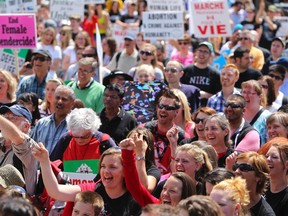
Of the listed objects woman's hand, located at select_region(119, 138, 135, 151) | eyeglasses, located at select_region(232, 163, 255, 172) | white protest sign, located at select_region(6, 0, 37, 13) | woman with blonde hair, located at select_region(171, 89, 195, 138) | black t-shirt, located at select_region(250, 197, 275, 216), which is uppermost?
woman's hand, located at select_region(119, 138, 135, 151)

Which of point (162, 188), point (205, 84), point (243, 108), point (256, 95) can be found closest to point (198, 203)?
point (162, 188)

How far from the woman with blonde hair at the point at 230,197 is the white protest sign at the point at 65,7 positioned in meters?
11.6

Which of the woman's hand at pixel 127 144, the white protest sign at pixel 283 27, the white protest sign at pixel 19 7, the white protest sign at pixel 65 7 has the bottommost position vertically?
the white protest sign at pixel 283 27

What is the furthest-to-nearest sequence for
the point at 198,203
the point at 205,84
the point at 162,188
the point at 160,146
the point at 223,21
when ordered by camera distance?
1. the point at 223,21
2. the point at 205,84
3. the point at 160,146
4. the point at 162,188
5. the point at 198,203

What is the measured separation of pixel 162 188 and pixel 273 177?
37.9 inches

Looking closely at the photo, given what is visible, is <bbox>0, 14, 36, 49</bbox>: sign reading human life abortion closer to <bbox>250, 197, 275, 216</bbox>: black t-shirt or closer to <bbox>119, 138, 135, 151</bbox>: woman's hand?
<bbox>119, 138, 135, 151</bbox>: woman's hand

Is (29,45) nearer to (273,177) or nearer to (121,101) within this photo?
(121,101)

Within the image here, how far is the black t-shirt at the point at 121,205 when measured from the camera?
25.5ft

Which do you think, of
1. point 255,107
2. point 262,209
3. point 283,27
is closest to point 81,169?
point 262,209

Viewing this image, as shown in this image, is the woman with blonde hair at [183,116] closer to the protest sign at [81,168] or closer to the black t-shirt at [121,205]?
the protest sign at [81,168]

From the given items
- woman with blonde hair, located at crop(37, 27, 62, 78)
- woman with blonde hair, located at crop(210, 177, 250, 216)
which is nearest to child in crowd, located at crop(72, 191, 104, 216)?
woman with blonde hair, located at crop(210, 177, 250, 216)

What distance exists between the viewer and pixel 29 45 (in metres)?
14.4

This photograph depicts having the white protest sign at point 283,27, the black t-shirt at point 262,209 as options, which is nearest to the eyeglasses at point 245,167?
the black t-shirt at point 262,209

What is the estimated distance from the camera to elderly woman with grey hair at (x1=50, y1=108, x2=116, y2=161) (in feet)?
31.0
